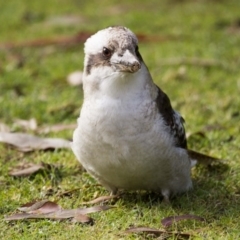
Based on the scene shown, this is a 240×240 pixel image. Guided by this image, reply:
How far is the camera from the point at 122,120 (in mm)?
5312

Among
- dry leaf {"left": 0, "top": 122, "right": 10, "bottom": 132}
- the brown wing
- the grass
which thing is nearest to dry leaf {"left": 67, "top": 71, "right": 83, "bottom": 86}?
the grass

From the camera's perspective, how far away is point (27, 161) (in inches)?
262

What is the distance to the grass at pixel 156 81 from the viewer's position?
543 centimetres

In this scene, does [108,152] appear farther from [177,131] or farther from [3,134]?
[3,134]

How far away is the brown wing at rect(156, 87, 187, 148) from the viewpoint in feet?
18.3

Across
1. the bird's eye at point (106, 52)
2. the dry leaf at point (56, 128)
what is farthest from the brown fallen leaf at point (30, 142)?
the bird's eye at point (106, 52)

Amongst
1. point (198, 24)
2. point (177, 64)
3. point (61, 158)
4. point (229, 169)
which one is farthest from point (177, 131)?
point (198, 24)

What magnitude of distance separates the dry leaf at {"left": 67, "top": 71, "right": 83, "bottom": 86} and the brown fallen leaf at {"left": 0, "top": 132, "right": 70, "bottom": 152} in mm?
2132

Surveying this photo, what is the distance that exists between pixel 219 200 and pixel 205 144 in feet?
4.27

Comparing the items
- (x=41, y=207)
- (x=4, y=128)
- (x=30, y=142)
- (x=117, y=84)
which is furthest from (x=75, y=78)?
(x=117, y=84)

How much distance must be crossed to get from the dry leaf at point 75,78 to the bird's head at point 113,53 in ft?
11.6

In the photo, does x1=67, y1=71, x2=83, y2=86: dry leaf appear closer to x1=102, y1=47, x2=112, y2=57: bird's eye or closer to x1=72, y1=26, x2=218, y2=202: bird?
x1=72, y1=26, x2=218, y2=202: bird

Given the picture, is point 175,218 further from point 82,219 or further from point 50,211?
point 50,211

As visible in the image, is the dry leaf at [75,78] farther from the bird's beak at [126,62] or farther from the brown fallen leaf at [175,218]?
the brown fallen leaf at [175,218]
